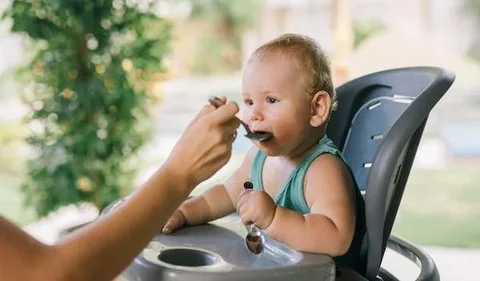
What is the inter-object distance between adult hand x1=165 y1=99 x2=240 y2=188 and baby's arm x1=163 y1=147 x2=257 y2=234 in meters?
0.28

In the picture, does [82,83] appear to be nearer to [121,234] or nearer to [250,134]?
[250,134]

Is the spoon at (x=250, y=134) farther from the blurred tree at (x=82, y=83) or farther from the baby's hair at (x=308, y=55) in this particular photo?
the blurred tree at (x=82, y=83)

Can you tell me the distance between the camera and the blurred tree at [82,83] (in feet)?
7.74

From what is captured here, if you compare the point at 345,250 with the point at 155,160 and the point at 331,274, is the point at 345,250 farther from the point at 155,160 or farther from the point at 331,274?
the point at 155,160

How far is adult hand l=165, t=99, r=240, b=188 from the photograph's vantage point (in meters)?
0.89

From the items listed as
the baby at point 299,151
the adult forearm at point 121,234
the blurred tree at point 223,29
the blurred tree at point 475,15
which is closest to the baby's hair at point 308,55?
the baby at point 299,151

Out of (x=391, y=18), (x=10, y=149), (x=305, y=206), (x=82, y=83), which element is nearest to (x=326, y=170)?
(x=305, y=206)

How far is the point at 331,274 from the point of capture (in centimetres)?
97

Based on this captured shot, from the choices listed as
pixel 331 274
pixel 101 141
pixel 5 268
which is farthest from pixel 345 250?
pixel 101 141

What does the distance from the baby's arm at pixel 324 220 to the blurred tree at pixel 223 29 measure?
7.74 ft

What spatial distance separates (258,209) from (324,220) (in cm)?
10

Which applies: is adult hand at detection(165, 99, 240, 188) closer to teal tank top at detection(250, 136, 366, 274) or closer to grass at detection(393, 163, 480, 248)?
teal tank top at detection(250, 136, 366, 274)

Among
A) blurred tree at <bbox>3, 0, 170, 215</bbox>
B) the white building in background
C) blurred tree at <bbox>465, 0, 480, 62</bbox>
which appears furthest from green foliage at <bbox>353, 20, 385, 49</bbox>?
blurred tree at <bbox>3, 0, 170, 215</bbox>

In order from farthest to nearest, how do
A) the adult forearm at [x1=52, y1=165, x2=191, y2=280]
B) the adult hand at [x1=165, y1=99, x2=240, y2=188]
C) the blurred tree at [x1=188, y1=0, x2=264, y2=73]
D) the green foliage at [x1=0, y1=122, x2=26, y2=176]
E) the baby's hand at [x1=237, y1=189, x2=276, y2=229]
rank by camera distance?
1. the green foliage at [x1=0, y1=122, x2=26, y2=176]
2. the blurred tree at [x1=188, y1=0, x2=264, y2=73]
3. the baby's hand at [x1=237, y1=189, x2=276, y2=229]
4. the adult hand at [x1=165, y1=99, x2=240, y2=188]
5. the adult forearm at [x1=52, y1=165, x2=191, y2=280]
